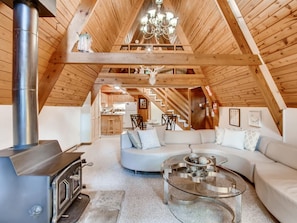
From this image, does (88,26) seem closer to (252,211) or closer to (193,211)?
(193,211)

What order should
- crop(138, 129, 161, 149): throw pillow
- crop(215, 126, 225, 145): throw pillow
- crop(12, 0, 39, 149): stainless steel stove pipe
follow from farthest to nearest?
crop(215, 126, 225, 145): throw pillow → crop(138, 129, 161, 149): throw pillow → crop(12, 0, 39, 149): stainless steel stove pipe

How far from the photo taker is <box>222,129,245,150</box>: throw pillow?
3.86 m

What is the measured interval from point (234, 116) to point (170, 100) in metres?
4.34

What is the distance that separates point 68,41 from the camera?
3.15 m

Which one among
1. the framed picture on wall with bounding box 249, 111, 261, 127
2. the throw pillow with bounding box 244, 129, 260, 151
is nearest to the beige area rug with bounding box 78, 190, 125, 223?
the throw pillow with bounding box 244, 129, 260, 151

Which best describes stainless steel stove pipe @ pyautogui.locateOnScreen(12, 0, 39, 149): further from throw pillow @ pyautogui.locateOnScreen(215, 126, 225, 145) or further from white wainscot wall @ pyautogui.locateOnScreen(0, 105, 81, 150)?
throw pillow @ pyautogui.locateOnScreen(215, 126, 225, 145)

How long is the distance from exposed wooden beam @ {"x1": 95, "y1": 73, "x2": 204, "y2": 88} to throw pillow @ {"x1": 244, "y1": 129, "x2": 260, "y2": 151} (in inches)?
109

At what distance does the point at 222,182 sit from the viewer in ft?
7.95

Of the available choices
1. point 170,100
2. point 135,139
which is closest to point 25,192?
point 135,139

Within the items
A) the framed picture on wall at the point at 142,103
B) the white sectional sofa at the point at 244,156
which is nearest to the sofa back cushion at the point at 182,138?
the white sectional sofa at the point at 244,156

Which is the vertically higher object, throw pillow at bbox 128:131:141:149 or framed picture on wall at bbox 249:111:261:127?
framed picture on wall at bbox 249:111:261:127

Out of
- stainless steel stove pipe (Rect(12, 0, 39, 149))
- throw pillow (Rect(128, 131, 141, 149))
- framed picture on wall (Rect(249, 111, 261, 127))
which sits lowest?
throw pillow (Rect(128, 131, 141, 149))

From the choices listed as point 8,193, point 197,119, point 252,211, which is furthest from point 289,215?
point 197,119

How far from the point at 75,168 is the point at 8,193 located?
652mm
